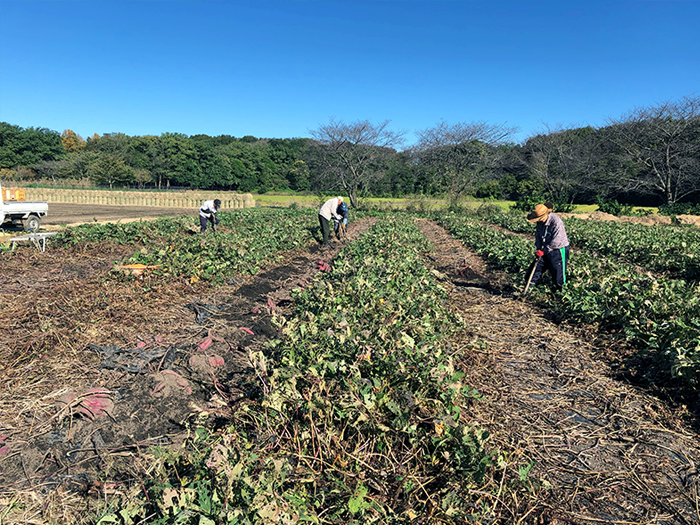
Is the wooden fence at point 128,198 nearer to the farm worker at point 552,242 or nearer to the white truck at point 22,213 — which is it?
the white truck at point 22,213

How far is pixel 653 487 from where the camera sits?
8.66 ft

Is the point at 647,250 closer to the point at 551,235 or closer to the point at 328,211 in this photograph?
the point at 551,235

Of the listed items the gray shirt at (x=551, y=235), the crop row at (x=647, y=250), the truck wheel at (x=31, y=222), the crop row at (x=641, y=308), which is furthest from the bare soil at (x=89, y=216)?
the crop row at (x=641, y=308)

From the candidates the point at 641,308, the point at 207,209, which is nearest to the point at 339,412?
the point at 641,308

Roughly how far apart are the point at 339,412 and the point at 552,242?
5.74m

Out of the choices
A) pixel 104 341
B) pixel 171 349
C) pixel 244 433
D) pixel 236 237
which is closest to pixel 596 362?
pixel 244 433

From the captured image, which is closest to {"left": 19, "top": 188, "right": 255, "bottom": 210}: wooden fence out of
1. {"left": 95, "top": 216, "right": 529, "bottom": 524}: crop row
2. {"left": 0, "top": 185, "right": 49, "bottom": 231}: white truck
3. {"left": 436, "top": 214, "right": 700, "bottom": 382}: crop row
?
{"left": 0, "top": 185, "right": 49, "bottom": 231}: white truck

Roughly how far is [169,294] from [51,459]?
412 cm

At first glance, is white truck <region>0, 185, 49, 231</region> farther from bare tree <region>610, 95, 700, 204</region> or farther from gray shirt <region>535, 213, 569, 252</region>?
bare tree <region>610, 95, 700, 204</region>

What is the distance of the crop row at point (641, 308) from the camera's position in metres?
4.00

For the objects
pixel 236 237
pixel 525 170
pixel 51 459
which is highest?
pixel 525 170

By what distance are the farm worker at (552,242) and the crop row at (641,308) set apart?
27 centimetres

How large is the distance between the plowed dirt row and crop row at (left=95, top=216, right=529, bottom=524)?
1.47 ft

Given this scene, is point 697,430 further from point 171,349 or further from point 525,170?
point 525,170
